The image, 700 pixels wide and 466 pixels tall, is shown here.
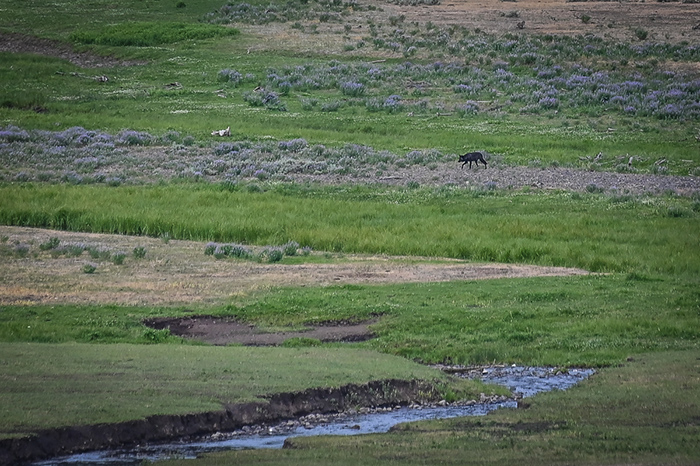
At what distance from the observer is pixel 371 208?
33.6m

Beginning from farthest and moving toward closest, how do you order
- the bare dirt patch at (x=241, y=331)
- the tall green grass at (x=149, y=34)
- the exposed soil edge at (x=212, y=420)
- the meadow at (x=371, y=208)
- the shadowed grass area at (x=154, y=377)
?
the tall green grass at (x=149, y=34) < the bare dirt patch at (x=241, y=331) < the meadow at (x=371, y=208) < the shadowed grass area at (x=154, y=377) < the exposed soil edge at (x=212, y=420)

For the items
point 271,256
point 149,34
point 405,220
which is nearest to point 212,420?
point 271,256

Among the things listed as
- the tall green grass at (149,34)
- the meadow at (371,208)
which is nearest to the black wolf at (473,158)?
the meadow at (371,208)

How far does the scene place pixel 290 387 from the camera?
14719mm

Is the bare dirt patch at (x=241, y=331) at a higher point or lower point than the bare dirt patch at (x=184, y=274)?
higher

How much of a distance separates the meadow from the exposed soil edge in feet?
0.75

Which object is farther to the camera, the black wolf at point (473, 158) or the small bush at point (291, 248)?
the black wolf at point (473, 158)

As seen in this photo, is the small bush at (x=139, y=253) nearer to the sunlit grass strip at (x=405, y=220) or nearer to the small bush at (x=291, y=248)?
the sunlit grass strip at (x=405, y=220)

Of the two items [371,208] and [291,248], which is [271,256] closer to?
[291,248]

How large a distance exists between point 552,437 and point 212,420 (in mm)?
4561

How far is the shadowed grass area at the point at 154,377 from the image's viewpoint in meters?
13.0

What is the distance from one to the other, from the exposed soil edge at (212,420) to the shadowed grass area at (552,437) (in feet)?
3.85

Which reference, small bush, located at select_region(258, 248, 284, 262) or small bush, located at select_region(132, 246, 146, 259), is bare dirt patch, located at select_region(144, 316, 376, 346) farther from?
small bush, located at select_region(132, 246, 146, 259)

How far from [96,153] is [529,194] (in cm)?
1967
